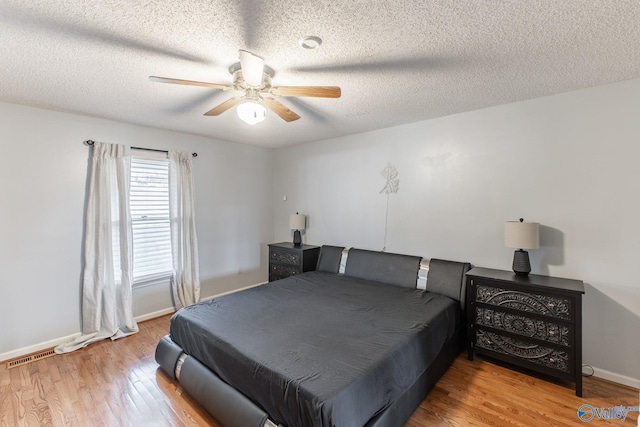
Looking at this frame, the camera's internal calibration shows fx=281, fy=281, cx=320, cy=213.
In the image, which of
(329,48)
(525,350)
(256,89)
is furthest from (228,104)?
(525,350)

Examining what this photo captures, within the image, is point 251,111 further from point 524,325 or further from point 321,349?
point 524,325

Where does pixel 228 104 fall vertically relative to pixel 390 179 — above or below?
above

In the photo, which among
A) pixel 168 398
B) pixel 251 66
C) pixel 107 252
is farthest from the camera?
pixel 107 252

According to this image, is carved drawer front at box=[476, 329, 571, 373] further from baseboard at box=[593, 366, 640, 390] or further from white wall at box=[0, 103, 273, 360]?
white wall at box=[0, 103, 273, 360]

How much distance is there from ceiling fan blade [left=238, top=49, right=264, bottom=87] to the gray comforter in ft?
5.78

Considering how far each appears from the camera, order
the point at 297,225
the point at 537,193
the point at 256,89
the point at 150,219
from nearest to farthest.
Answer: the point at 256,89, the point at 537,193, the point at 150,219, the point at 297,225

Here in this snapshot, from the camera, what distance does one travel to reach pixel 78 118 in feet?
10.2

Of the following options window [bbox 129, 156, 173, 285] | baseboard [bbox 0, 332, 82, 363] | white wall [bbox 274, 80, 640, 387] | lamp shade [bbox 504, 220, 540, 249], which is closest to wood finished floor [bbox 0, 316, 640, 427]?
baseboard [bbox 0, 332, 82, 363]

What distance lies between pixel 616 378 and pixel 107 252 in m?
5.09

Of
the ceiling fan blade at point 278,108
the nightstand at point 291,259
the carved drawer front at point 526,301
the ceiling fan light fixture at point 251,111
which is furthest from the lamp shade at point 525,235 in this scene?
the nightstand at point 291,259

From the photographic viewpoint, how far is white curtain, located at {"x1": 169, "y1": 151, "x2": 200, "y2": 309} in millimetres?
3822

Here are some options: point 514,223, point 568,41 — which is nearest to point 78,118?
point 568,41

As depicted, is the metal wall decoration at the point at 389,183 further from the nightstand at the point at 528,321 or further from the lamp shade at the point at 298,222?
the lamp shade at the point at 298,222

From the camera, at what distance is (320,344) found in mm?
1918
